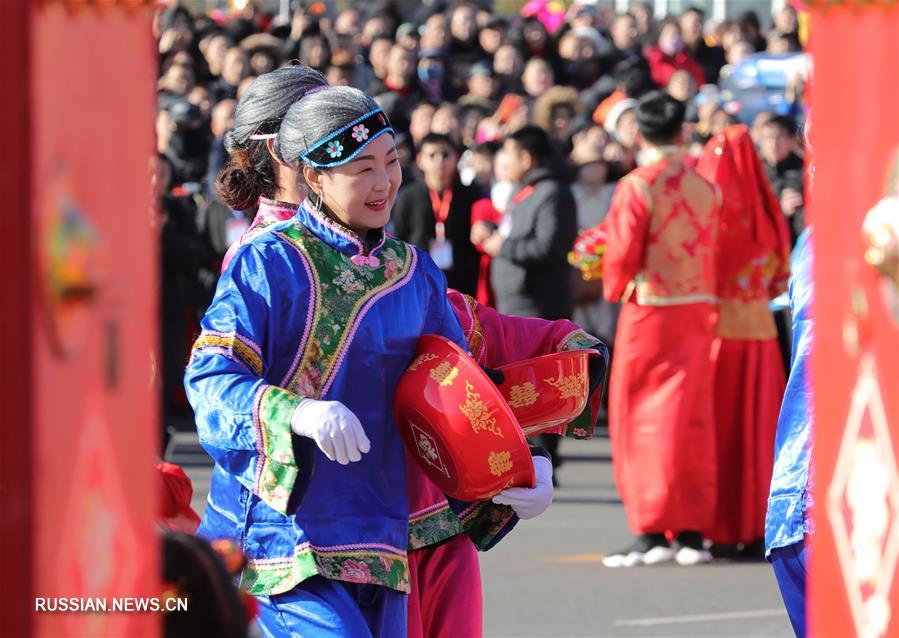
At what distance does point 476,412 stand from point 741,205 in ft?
14.3

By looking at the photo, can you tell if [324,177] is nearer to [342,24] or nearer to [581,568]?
[581,568]

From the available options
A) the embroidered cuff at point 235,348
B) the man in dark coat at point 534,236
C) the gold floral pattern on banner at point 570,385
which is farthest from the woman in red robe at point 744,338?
the embroidered cuff at point 235,348

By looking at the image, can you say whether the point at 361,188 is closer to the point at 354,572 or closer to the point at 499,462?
the point at 499,462

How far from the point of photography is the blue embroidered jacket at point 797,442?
3697 mm

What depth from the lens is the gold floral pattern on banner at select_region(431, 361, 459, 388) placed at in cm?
343

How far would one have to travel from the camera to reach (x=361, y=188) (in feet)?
11.8

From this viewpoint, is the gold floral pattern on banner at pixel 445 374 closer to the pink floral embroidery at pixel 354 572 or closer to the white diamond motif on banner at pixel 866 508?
the pink floral embroidery at pixel 354 572

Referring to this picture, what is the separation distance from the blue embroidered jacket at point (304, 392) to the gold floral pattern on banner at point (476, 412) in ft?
0.56

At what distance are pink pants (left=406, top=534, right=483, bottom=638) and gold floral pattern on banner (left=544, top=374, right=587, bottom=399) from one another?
0.36 meters

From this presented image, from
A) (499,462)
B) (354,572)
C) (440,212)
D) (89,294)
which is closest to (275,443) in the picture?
(354,572)

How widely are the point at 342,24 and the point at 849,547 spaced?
1466 cm

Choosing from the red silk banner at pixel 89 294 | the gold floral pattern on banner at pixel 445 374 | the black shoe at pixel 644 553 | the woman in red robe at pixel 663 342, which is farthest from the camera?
the black shoe at pixel 644 553

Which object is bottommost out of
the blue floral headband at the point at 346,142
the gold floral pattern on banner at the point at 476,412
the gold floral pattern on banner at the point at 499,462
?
the gold floral pattern on banner at the point at 499,462

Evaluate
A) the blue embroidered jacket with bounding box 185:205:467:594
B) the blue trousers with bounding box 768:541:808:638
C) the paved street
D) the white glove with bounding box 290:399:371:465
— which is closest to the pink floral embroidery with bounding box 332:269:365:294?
the blue embroidered jacket with bounding box 185:205:467:594
